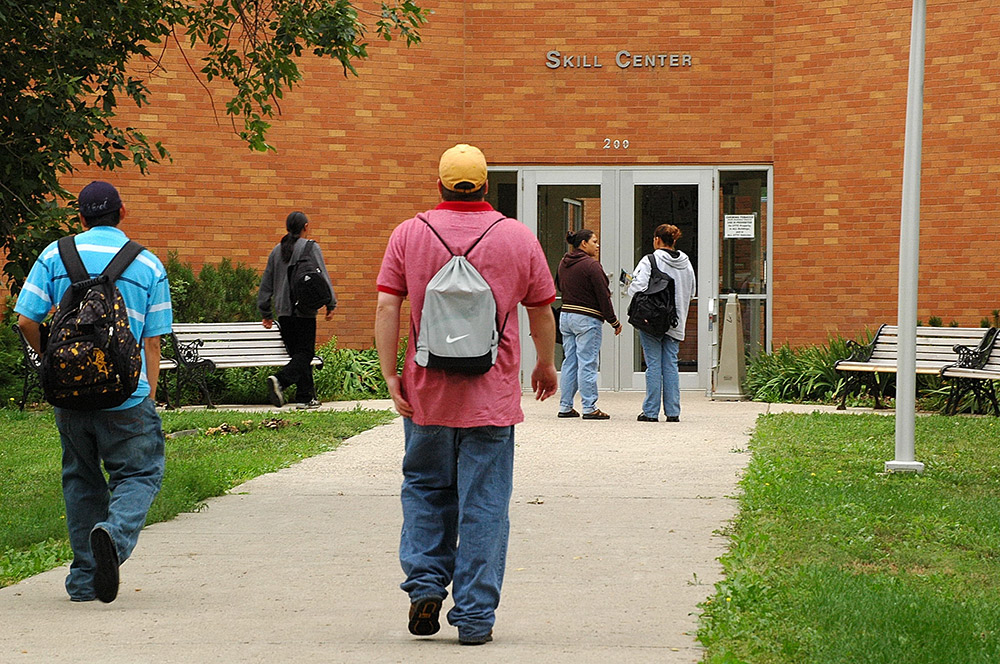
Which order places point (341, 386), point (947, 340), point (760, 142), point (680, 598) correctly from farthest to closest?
point (760, 142)
point (341, 386)
point (947, 340)
point (680, 598)

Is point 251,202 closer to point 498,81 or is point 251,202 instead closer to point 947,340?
point 498,81

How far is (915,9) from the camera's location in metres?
9.08

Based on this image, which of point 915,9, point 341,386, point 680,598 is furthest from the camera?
point 341,386

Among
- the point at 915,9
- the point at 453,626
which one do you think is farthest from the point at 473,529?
the point at 915,9

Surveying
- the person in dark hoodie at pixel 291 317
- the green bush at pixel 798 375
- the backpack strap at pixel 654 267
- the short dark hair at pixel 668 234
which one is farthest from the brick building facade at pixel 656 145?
the backpack strap at pixel 654 267

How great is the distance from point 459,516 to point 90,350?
1.69 metres

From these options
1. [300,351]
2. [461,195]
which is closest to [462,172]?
[461,195]

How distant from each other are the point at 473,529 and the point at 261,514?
3.22m

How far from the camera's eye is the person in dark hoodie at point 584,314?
42.9ft

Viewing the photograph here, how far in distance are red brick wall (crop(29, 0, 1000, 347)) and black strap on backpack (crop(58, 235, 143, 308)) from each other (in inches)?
432

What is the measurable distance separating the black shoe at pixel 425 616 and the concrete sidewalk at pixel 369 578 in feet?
0.21

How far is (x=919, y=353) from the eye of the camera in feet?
48.8

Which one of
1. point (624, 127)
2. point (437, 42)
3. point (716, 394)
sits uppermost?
point (437, 42)

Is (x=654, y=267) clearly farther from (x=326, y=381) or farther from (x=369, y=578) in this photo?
(x=369, y=578)
